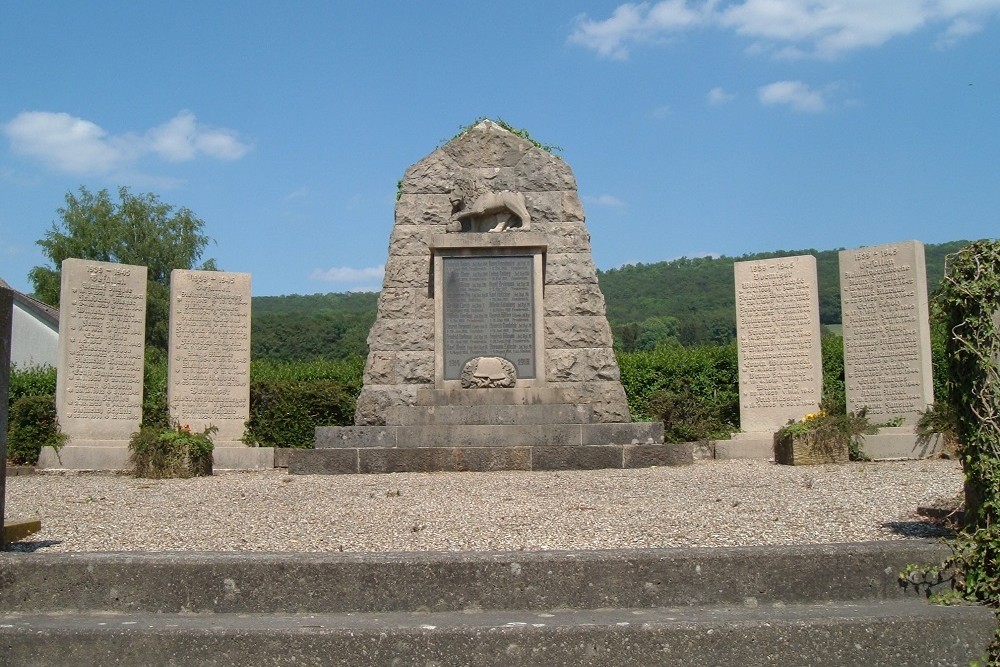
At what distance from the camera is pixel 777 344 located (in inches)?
458

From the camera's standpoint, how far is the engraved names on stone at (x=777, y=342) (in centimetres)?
1146

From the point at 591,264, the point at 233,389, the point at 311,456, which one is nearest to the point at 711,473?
the point at 591,264

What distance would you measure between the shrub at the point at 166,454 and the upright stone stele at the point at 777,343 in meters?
6.57

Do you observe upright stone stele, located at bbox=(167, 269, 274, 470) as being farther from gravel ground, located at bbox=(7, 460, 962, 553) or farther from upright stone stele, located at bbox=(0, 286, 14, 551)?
upright stone stele, located at bbox=(0, 286, 14, 551)

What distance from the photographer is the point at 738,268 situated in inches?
470

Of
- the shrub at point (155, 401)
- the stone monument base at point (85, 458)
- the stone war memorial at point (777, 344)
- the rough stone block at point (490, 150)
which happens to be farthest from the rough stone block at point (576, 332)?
the shrub at point (155, 401)

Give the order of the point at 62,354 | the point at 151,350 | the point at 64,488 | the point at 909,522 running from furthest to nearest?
the point at 151,350
the point at 62,354
the point at 64,488
the point at 909,522

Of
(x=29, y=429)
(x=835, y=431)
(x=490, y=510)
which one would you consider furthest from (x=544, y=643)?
(x=29, y=429)

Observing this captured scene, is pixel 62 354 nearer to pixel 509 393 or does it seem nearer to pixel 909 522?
pixel 509 393

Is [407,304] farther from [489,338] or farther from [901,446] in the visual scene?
[901,446]

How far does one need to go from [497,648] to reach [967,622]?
5.38 feet

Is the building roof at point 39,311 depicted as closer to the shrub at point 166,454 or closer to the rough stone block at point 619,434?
the shrub at point 166,454

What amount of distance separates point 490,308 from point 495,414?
1.19m

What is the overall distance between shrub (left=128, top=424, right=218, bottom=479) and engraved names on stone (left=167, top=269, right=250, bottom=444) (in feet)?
7.49
